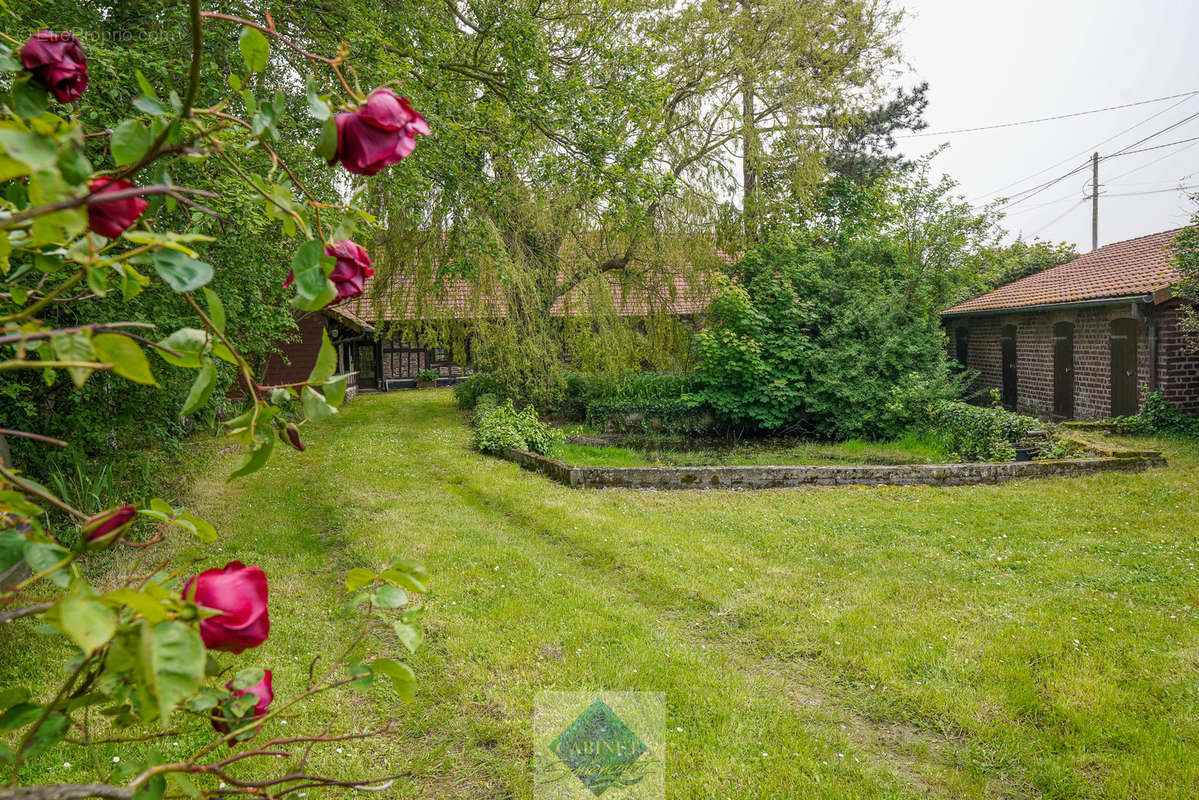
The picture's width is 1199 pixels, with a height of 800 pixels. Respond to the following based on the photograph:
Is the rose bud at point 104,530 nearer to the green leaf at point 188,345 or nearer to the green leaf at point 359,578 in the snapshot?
the green leaf at point 188,345

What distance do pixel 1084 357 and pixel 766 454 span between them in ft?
21.5

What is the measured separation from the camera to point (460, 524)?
6988 millimetres

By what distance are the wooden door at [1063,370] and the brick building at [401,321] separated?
6.94 metres

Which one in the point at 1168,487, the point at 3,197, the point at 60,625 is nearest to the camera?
the point at 60,625

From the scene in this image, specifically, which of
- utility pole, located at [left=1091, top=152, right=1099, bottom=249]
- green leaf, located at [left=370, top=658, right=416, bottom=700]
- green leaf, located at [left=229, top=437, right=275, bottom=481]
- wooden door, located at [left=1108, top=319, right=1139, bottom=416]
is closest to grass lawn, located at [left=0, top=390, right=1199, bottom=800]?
green leaf, located at [left=370, top=658, right=416, bottom=700]

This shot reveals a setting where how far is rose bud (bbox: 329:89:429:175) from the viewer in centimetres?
78

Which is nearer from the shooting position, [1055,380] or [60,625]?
[60,625]

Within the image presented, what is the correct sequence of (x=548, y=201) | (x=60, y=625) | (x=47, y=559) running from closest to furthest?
(x=60, y=625)
(x=47, y=559)
(x=548, y=201)

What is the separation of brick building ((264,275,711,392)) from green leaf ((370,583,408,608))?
730 cm

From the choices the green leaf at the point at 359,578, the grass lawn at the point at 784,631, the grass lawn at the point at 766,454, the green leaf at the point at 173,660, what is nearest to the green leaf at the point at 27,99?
the green leaf at the point at 173,660

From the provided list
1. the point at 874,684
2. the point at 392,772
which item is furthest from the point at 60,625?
the point at 874,684

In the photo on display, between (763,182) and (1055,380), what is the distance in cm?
725

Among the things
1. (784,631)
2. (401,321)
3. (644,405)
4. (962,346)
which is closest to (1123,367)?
(962,346)

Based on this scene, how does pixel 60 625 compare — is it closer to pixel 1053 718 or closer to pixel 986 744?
pixel 986 744
